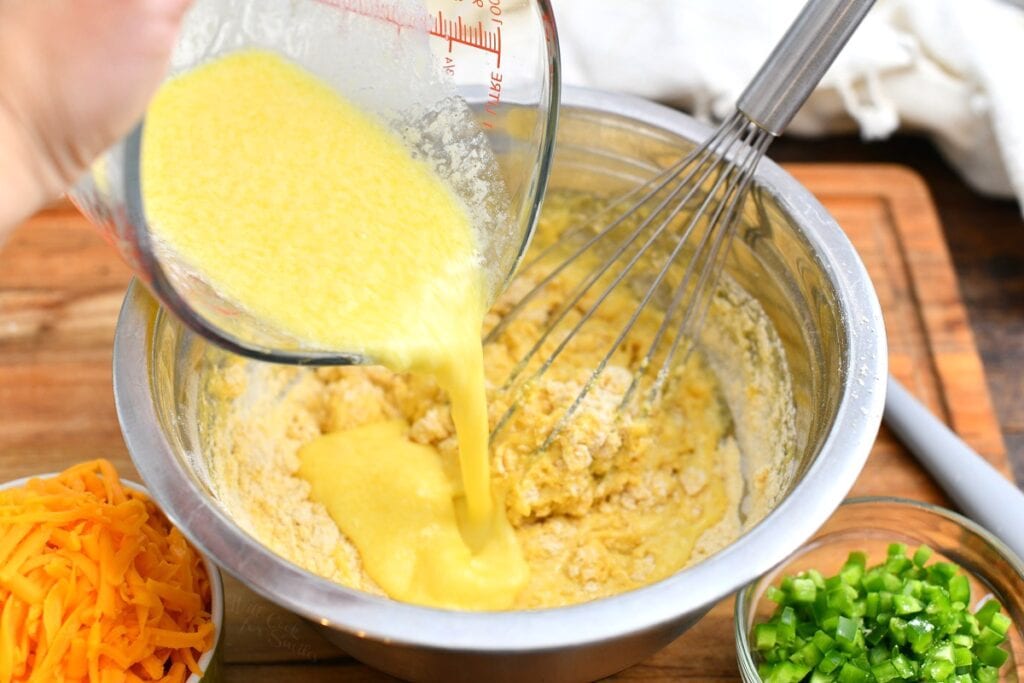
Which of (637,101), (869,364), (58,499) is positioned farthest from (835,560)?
(58,499)

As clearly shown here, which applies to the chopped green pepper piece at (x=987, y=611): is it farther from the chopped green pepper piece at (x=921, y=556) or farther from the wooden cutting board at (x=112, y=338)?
the wooden cutting board at (x=112, y=338)

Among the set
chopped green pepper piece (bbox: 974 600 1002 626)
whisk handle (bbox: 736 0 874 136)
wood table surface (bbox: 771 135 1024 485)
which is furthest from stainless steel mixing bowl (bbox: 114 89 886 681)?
wood table surface (bbox: 771 135 1024 485)

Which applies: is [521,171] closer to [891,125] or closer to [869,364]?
[869,364]

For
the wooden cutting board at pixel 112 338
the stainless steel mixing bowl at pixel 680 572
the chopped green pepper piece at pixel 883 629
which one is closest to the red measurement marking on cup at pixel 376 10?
the stainless steel mixing bowl at pixel 680 572

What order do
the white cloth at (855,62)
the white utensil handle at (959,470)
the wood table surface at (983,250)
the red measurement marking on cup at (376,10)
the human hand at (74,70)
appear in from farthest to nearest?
the white cloth at (855,62) → the wood table surface at (983,250) → the white utensil handle at (959,470) → the red measurement marking on cup at (376,10) → the human hand at (74,70)

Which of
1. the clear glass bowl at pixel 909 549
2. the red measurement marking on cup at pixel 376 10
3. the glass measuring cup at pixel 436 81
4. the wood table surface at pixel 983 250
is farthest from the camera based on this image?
the wood table surface at pixel 983 250

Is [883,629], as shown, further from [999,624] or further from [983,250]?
[983,250]

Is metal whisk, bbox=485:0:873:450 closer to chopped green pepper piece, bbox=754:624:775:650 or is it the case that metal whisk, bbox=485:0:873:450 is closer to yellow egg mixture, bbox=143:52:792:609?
yellow egg mixture, bbox=143:52:792:609
